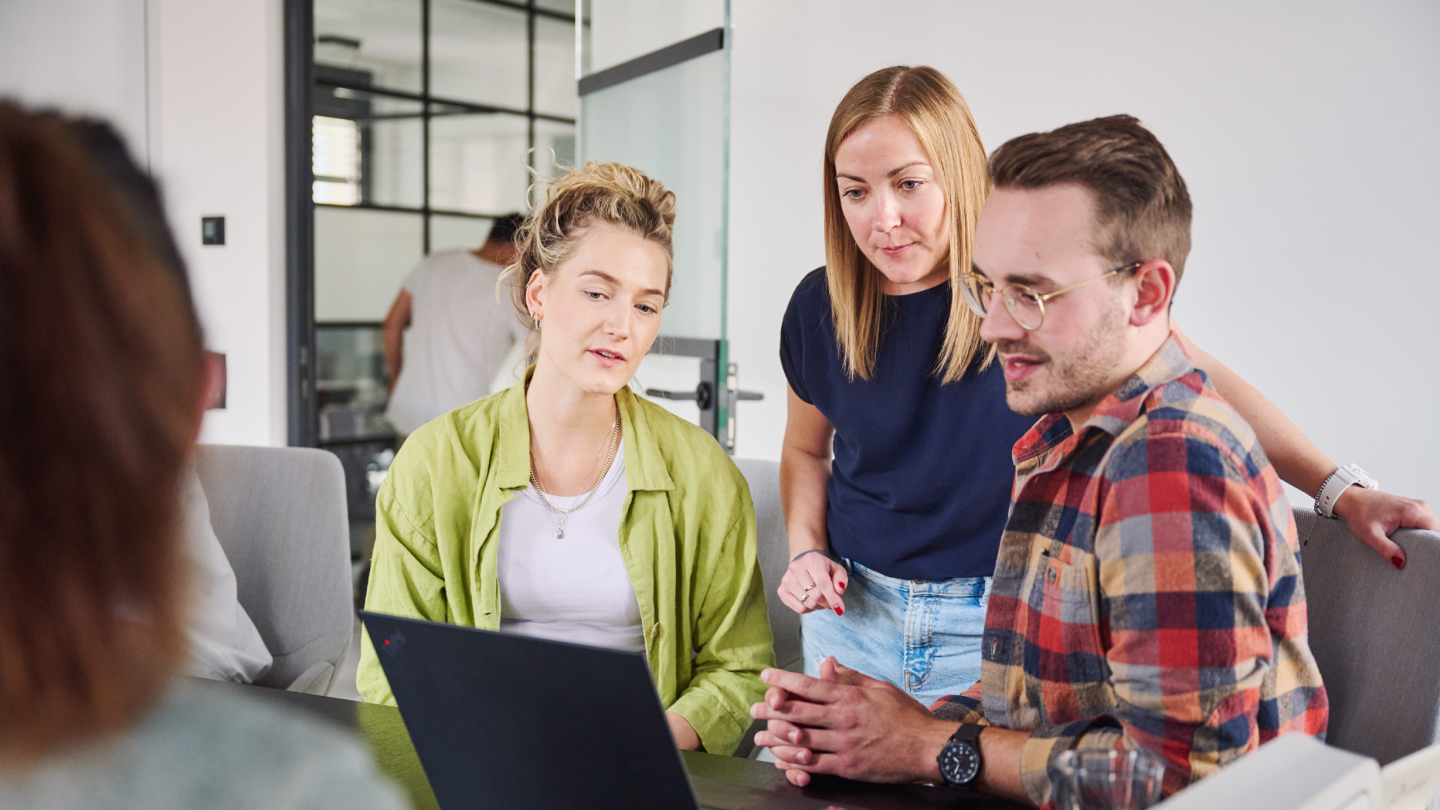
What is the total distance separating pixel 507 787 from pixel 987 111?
222 cm

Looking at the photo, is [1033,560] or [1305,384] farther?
[1305,384]

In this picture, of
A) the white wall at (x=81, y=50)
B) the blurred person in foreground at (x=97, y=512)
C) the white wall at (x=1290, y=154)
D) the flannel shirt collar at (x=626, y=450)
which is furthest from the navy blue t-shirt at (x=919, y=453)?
the white wall at (x=81, y=50)

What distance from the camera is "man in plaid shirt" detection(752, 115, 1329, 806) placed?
88cm

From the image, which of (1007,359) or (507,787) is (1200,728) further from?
(507,787)

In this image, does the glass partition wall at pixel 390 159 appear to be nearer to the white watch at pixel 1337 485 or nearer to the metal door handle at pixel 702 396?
the metal door handle at pixel 702 396

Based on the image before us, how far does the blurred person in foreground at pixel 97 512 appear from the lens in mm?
454

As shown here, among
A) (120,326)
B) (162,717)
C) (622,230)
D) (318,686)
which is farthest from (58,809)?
(318,686)

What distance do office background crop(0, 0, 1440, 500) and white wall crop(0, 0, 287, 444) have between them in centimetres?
28

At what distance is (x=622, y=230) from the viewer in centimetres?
167

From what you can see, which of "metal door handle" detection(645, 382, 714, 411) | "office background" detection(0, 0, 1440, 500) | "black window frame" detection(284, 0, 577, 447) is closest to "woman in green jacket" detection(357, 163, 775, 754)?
"office background" detection(0, 0, 1440, 500)

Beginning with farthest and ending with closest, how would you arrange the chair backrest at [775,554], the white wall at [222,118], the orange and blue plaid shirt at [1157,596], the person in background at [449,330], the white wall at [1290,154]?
the person in background at [449,330] < the white wall at [222,118] < the white wall at [1290,154] < the chair backrest at [775,554] < the orange and blue plaid shirt at [1157,596]

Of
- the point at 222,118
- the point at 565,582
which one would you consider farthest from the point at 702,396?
the point at 222,118

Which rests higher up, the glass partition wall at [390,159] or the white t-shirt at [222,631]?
the glass partition wall at [390,159]

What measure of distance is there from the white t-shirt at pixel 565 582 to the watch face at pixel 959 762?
2.07 ft
